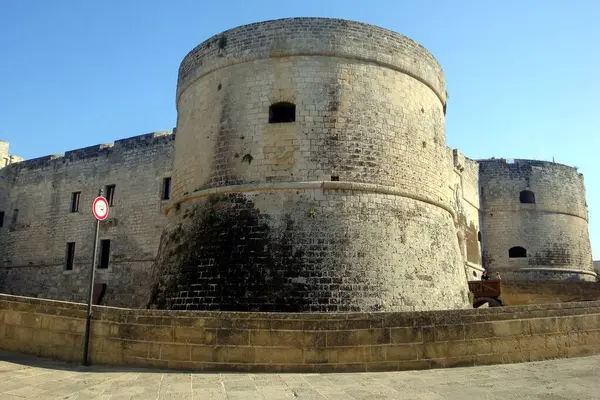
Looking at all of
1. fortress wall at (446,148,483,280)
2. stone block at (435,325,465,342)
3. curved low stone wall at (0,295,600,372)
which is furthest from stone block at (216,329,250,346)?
fortress wall at (446,148,483,280)

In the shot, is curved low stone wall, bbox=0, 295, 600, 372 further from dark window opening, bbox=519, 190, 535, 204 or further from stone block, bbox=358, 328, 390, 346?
dark window opening, bbox=519, 190, 535, 204

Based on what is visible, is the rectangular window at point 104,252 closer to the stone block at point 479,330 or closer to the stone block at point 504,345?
the stone block at point 479,330

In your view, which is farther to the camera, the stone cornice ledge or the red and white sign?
the stone cornice ledge

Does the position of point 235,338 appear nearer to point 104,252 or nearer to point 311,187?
point 311,187

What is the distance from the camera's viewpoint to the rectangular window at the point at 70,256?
1903 centimetres

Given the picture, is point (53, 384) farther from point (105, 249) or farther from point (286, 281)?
point (105, 249)

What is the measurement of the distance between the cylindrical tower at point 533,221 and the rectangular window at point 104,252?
15.7m

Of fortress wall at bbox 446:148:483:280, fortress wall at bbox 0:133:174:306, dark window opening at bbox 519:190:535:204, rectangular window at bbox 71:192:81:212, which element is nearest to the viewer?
fortress wall at bbox 0:133:174:306

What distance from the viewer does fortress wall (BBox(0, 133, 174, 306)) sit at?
678 inches

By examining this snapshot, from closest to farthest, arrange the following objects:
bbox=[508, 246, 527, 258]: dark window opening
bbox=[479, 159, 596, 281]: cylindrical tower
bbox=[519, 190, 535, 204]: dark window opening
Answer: bbox=[479, 159, 596, 281]: cylindrical tower → bbox=[508, 246, 527, 258]: dark window opening → bbox=[519, 190, 535, 204]: dark window opening

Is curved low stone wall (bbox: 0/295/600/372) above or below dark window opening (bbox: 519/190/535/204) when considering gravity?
below

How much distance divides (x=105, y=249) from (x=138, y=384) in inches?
574

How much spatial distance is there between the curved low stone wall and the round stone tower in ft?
8.59

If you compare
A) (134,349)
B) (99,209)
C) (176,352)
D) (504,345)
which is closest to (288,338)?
(176,352)
